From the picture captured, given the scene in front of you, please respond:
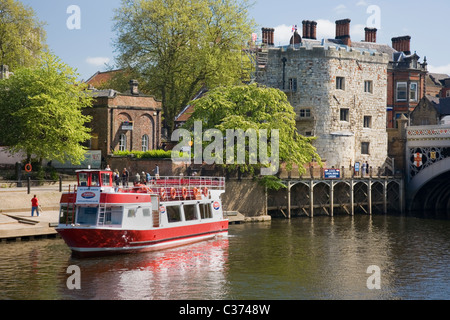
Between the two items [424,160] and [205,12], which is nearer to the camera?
[424,160]

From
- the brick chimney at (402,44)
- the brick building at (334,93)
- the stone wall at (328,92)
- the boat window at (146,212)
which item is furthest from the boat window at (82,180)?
the brick chimney at (402,44)

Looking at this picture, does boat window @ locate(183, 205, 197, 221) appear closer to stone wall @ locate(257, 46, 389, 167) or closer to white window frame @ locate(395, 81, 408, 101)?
stone wall @ locate(257, 46, 389, 167)

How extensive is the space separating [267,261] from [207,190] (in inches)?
393

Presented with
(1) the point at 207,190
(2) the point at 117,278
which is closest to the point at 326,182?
(1) the point at 207,190

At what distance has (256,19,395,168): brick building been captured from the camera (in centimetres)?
6644

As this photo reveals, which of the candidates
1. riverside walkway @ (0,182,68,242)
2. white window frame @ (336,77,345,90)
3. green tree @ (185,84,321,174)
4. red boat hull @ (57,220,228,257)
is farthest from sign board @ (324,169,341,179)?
riverside walkway @ (0,182,68,242)

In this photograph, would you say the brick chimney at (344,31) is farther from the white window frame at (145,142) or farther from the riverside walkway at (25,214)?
the riverside walkway at (25,214)

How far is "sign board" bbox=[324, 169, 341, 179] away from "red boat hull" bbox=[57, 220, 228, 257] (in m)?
21.2

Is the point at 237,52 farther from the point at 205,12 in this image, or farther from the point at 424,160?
the point at 424,160

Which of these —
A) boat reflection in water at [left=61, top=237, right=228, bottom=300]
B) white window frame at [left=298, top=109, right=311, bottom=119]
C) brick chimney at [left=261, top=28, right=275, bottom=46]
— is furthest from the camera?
brick chimney at [left=261, top=28, right=275, bottom=46]

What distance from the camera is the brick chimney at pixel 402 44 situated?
3457 inches

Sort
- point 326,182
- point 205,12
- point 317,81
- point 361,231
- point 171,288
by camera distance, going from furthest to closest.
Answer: point 205,12 < point 317,81 < point 326,182 < point 361,231 < point 171,288

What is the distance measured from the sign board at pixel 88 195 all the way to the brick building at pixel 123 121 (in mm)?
25146

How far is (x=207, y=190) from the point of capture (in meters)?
46.4
